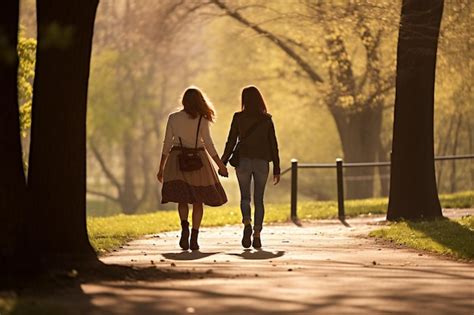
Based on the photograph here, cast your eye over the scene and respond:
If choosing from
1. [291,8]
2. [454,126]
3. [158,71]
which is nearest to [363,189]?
[291,8]

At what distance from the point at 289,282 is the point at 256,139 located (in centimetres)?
478

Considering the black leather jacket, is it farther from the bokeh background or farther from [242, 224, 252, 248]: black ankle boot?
the bokeh background

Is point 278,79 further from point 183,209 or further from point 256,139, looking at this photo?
point 183,209

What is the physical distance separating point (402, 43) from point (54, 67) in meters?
10.5

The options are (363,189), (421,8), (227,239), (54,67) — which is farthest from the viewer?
(363,189)

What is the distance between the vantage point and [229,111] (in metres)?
49.2

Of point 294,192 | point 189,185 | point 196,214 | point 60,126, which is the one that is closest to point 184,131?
point 189,185

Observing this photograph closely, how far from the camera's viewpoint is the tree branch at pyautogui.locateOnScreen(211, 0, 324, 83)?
35.9m

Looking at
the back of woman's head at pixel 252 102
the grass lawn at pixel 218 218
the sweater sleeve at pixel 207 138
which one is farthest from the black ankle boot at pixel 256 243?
the grass lawn at pixel 218 218

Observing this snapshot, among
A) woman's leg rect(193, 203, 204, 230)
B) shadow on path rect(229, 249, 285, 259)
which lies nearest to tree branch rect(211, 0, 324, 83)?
woman's leg rect(193, 203, 204, 230)

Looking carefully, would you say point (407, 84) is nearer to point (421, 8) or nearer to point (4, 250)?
point (421, 8)

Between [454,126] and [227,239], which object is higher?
[454,126]

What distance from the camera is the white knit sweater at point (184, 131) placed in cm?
1528

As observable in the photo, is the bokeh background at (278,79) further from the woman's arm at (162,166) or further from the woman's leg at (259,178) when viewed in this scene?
the woman's leg at (259,178)
